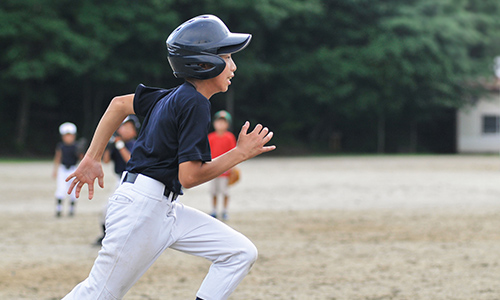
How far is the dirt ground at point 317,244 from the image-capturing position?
564 cm

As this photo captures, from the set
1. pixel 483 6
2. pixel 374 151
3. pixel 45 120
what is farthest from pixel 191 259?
pixel 483 6

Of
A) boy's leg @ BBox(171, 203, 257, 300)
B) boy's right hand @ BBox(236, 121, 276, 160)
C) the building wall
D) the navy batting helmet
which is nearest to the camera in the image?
boy's right hand @ BBox(236, 121, 276, 160)

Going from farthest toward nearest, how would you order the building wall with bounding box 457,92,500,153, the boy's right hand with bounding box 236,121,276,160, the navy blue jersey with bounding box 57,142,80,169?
the building wall with bounding box 457,92,500,153 → the navy blue jersey with bounding box 57,142,80,169 → the boy's right hand with bounding box 236,121,276,160

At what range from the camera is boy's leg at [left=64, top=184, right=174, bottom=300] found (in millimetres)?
3170

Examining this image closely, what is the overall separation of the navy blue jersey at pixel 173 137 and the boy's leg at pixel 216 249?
8.8 inches

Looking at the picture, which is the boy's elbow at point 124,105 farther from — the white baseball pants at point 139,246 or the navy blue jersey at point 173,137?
the white baseball pants at point 139,246

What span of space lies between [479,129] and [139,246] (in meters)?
42.3

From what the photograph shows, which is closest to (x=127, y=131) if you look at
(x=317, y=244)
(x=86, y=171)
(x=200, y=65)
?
(x=317, y=244)

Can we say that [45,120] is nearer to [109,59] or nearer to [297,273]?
[109,59]

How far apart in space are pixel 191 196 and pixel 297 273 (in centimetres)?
780

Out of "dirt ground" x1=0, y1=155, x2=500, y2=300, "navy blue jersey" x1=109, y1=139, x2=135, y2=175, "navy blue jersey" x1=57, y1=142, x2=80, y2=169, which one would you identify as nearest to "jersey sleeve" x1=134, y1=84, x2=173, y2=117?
"dirt ground" x1=0, y1=155, x2=500, y2=300

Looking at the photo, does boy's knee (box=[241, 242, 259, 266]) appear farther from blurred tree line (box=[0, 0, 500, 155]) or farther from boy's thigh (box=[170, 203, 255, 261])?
blurred tree line (box=[0, 0, 500, 155])

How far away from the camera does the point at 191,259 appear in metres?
7.09

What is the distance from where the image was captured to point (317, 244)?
7.90 metres
